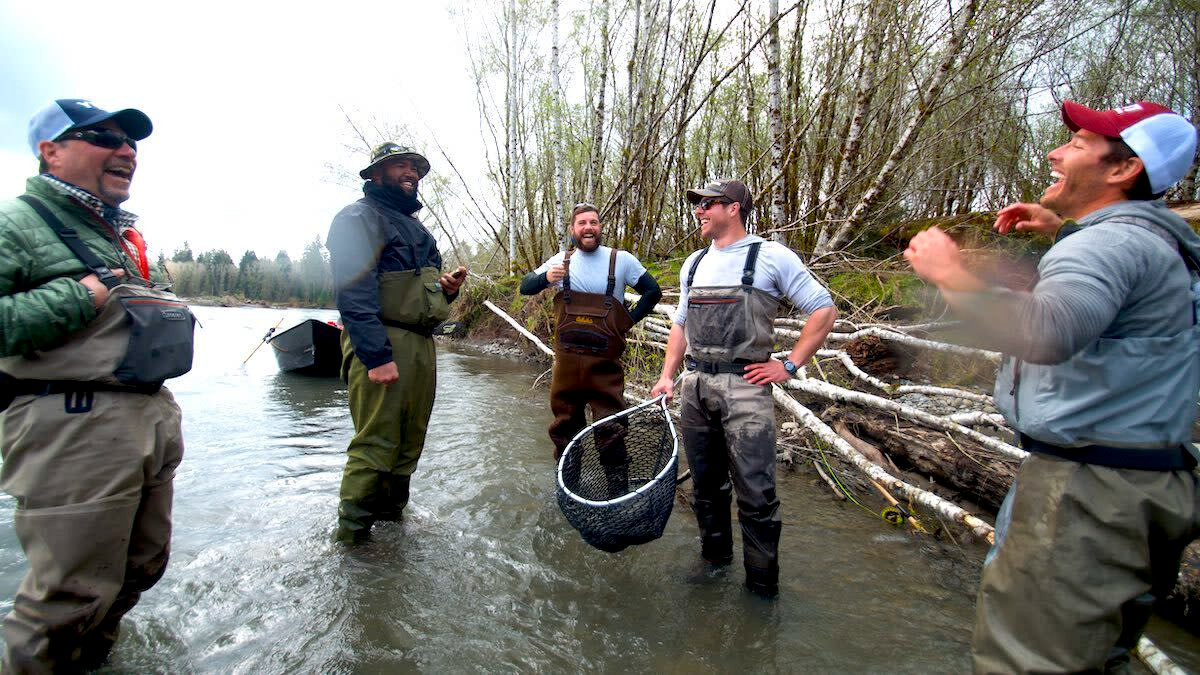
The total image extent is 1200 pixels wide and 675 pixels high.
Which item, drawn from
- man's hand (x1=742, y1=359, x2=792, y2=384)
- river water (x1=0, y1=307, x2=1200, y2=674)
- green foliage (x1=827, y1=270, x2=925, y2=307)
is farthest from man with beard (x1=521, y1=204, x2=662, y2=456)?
green foliage (x1=827, y1=270, x2=925, y2=307)

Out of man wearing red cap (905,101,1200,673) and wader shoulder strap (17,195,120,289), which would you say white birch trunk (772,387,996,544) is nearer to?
man wearing red cap (905,101,1200,673)

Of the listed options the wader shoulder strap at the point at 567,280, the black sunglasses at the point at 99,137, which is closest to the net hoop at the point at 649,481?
the wader shoulder strap at the point at 567,280

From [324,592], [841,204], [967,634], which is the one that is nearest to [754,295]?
[967,634]

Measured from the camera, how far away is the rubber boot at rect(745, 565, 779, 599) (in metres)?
2.68

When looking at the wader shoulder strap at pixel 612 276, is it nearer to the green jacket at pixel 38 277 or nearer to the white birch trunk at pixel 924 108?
the green jacket at pixel 38 277

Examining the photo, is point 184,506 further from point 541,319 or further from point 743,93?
point 743,93

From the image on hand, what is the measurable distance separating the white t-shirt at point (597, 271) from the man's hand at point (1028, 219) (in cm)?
242

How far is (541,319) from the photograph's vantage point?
33.1ft

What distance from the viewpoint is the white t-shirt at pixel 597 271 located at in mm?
3918

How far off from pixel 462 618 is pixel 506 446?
2843mm

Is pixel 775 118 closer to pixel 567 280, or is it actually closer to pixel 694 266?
pixel 567 280

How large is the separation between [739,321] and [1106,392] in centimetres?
148

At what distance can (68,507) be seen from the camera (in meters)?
1.78

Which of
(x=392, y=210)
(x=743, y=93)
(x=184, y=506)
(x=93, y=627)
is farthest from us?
(x=743, y=93)
